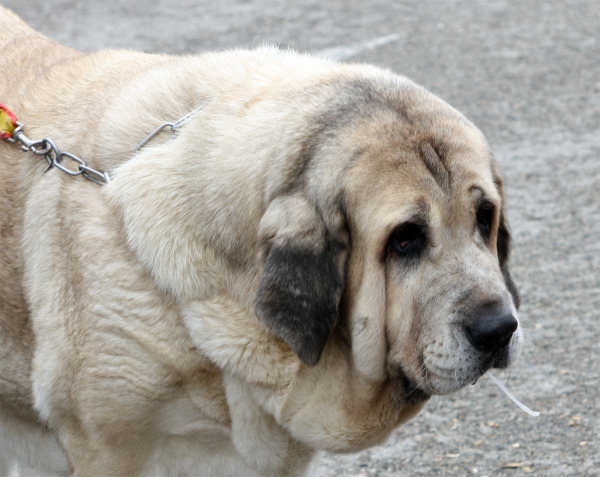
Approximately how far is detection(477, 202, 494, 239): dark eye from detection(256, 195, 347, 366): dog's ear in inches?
17.7

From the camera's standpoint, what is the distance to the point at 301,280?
3125 millimetres

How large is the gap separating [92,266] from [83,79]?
83 centimetres

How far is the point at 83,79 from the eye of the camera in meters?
3.88

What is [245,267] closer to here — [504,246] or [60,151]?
[60,151]

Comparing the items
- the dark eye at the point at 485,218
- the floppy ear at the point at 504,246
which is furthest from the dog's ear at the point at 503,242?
the dark eye at the point at 485,218

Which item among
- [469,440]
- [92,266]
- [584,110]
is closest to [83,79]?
[92,266]

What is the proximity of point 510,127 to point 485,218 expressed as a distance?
16.9ft

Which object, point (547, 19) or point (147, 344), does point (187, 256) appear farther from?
point (547, 19)

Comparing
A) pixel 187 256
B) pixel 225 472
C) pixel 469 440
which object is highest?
pixel 187 256

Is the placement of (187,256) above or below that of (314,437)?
above

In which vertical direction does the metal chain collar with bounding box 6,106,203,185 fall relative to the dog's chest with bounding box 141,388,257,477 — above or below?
above

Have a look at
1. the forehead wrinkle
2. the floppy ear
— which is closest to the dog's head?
the forehead wrinkle

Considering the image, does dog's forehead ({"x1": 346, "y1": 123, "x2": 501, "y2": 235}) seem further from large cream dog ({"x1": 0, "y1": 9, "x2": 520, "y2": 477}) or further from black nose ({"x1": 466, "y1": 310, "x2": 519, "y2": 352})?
black nose ({"x1": 466, "y1": 310, "x2": 519, "y2": 352})

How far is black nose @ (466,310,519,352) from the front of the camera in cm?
305
